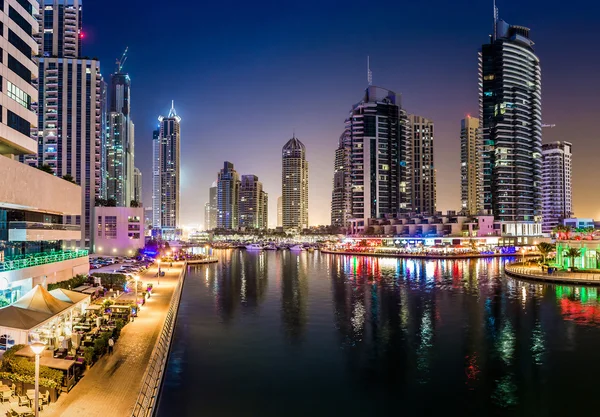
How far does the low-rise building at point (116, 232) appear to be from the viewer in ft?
354

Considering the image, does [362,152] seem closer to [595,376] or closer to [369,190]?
[369,190]

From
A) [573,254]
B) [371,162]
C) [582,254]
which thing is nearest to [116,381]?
[573,254]

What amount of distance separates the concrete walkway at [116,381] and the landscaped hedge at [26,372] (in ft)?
2.68

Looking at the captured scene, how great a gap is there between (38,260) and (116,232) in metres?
77.4

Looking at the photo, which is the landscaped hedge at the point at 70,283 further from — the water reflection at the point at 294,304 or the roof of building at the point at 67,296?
the water reflection at the point at 294,304

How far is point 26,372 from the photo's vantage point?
18.4 metres

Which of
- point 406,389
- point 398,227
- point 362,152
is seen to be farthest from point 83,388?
point 362,152

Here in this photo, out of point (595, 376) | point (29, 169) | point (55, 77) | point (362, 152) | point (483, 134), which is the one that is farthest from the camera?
point (362, 152)

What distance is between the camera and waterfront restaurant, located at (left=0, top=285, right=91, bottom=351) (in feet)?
68.6

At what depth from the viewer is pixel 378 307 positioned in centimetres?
4972

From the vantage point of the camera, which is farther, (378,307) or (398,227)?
(398,227)

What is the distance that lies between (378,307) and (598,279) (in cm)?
3563

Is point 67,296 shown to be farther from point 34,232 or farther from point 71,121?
point 71,121

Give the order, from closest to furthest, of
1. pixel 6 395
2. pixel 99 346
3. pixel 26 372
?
pixel 6 395
pixel 26 372
pixel 99 346
